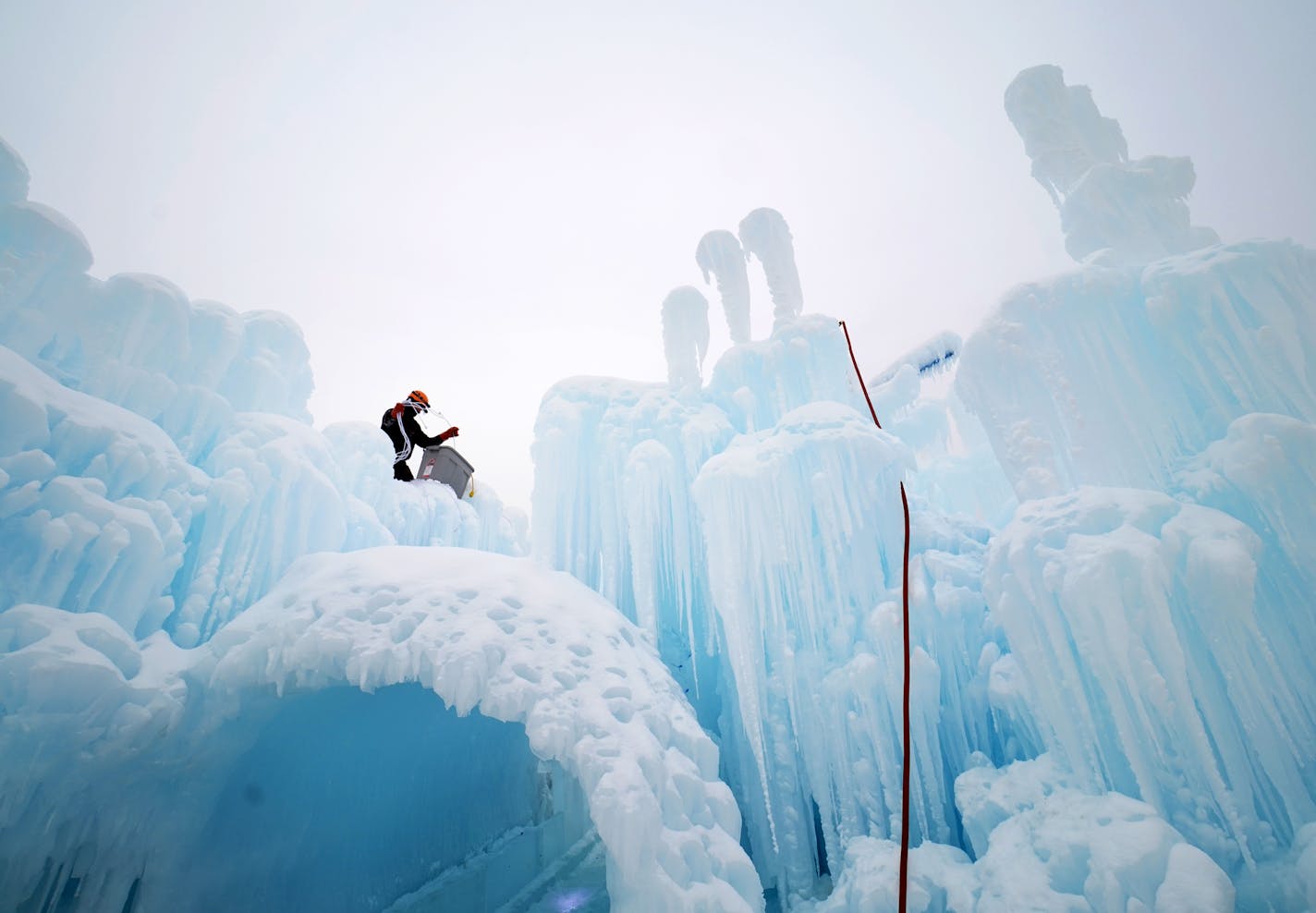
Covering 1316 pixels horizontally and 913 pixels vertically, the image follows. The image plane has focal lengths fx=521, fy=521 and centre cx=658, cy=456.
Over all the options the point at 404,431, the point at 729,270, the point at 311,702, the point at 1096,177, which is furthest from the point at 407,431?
the point at 1096,177

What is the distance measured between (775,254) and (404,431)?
8.55m

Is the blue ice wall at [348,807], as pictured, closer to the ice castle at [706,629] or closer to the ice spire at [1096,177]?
the ice castle at [706,629]

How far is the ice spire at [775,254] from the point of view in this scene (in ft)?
37.3

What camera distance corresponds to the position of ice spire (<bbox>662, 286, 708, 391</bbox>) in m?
11.6

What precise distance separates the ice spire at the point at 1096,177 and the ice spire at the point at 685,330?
643cm

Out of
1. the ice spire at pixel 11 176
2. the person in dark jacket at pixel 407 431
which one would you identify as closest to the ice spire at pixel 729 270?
the person in dark jacket at pixel 407 431

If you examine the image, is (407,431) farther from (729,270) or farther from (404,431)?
(729,270)

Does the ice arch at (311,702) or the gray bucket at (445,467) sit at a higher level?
the gray bucket at (445,467)

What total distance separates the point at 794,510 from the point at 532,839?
751 centimetres

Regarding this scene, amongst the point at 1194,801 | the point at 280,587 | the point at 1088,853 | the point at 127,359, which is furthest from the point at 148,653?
the point at 1194,801

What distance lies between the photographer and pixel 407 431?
7766 mm

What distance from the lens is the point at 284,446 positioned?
7230mm

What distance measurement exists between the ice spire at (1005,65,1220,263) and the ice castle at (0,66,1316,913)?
0.18ft

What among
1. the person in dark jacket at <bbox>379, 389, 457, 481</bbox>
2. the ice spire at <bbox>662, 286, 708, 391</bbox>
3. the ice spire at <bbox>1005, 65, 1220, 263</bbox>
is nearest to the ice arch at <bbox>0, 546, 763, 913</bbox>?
the person in dark jacket at <bbox>379, 389, 457, 481</bbox>
